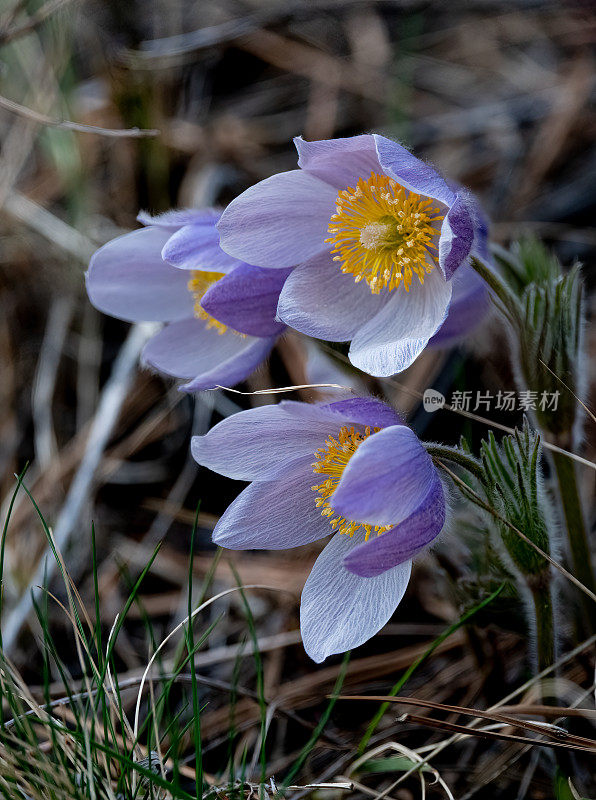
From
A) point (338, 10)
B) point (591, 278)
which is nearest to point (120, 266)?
point (591, 278)

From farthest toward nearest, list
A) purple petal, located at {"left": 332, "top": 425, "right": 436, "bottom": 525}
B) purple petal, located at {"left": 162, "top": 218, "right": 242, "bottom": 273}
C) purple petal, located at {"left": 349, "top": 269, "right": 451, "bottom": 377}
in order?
purple petal, located at {"left": 162, "top": 218, "right": 242, "bottom": 273} < purple petal, located at {"left": 349, "top": 269, "right": 451, "bottom": 377} < purple petal, located at {"left": 332, "top": 425, "right": 436, "bottom": 525}

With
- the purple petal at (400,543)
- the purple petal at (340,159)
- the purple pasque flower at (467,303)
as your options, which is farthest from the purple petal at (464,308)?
the purple petal at (400,543)

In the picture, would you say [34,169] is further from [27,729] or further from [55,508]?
[27,729]

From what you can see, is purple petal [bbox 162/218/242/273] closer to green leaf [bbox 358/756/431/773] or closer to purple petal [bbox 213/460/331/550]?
purple petal [bbox 213/460/331/550]

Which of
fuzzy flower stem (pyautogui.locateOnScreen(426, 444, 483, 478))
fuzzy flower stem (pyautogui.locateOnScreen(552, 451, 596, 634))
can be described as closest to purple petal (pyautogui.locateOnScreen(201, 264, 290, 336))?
fuzzy flower stem (pyautogui.locateOnScreen(426, 444, 483, 478))

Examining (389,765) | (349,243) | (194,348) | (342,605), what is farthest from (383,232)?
(389,765)

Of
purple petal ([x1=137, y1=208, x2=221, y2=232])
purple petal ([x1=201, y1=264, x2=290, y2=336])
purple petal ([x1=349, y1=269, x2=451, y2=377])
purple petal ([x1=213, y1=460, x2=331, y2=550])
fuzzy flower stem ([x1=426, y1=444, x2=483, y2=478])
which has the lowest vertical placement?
purple petal ([x1=213, y1=460, x2=331, y2=550])

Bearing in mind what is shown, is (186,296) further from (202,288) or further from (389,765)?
(389,765)
